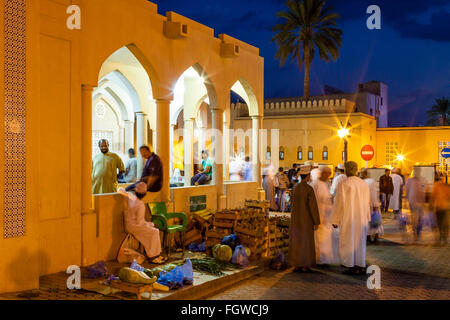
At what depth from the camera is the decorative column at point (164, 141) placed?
10.1m

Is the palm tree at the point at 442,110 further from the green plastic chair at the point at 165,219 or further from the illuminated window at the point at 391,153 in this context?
the green plastic chair at the point at 165,219

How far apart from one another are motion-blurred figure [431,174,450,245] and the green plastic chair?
5.50m

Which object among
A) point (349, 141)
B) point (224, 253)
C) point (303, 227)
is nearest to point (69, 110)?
point (224, 253)

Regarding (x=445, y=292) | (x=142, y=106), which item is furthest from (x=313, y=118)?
(x=445, y=292)

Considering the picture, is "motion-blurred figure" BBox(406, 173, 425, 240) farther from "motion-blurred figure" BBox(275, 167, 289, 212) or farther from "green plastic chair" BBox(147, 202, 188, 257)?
"motion-blurred figure" BBox(275, 167, 289, 212)

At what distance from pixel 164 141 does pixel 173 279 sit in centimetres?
399

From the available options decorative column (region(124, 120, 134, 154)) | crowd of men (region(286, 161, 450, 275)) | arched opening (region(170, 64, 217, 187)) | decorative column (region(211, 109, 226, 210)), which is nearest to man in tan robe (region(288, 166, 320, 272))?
crowd of men (region(286, 161, 450, 275))

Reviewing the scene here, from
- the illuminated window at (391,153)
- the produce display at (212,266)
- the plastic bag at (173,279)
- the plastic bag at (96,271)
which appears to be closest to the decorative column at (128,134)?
the produce display at (212,266)

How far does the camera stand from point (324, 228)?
9.24 m

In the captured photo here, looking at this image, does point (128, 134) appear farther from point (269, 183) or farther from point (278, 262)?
point (278, 262)

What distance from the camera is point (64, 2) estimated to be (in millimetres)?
7602

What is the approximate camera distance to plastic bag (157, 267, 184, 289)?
676cm

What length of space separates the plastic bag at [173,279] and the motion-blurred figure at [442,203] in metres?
6.39
